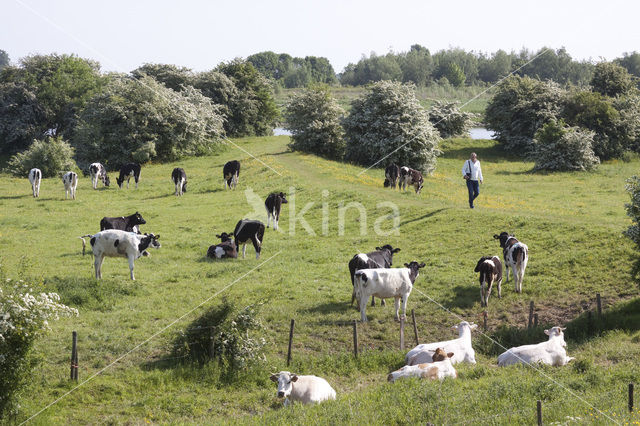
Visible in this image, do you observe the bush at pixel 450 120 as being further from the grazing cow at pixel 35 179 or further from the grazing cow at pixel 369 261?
the grazing cow at pixel 369 261

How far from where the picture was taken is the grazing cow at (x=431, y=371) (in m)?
13.8

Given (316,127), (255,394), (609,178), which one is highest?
(316,127)

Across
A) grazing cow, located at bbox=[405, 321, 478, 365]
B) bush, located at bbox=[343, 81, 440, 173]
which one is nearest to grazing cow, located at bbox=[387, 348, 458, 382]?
grazing cow, located at bbox=[405, 321, 478, 365]

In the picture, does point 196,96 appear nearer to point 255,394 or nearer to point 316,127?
point 316,127

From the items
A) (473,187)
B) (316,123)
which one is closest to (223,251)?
(473,187)

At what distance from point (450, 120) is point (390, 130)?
15.8 m

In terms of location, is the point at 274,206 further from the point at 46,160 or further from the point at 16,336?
the point at 46,160

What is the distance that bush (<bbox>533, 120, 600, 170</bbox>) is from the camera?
173 feet

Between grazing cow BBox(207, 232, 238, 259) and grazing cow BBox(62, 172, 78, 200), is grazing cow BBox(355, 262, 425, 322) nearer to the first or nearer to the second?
grazing cow BBox(207, 232, 238, 259)

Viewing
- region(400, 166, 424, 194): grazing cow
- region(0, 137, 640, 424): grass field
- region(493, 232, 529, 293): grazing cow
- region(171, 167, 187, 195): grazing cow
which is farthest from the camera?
region(400, 166, 424, 194): grazing cow

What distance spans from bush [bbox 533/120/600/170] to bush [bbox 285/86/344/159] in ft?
59.6

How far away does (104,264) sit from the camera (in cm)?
2323

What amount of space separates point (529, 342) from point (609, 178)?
37691mm

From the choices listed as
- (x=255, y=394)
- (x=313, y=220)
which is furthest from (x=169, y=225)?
(x=255, y=394)
